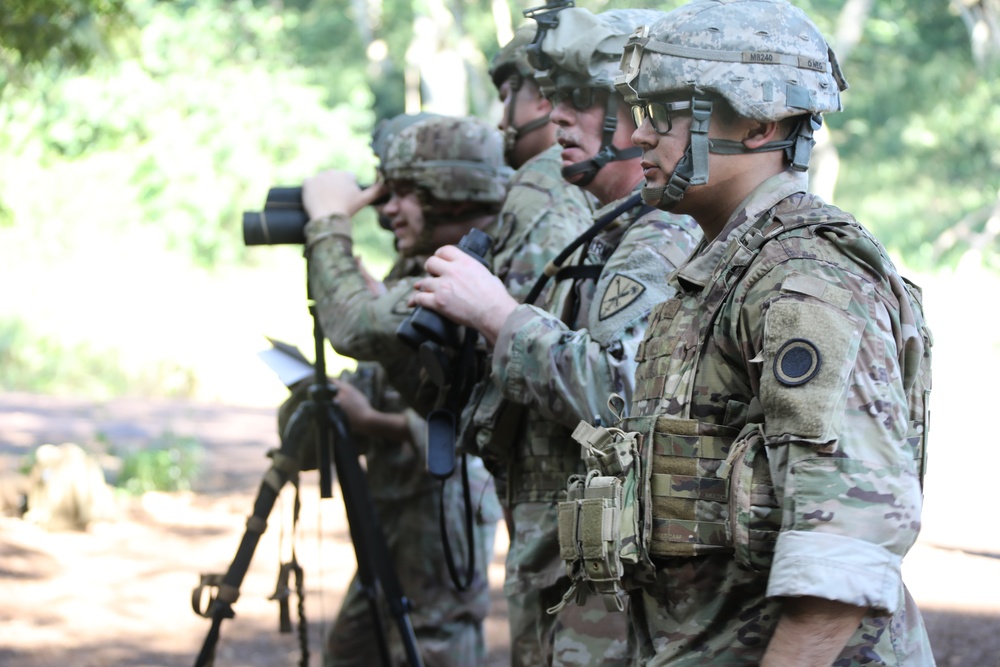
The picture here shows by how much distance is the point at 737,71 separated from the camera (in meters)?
1.84

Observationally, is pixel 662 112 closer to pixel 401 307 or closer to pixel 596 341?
pixel 596 341

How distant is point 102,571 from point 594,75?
16.7ft

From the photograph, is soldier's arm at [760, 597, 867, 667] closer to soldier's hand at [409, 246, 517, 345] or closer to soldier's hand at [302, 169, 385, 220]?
soldier's hand at [409, 246, 517, 345]

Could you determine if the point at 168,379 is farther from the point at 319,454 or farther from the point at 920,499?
the point at 920,499

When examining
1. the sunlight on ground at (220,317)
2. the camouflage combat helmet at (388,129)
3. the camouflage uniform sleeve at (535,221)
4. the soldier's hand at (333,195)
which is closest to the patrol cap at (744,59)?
the camouflage uniform sleeve at (535,221)

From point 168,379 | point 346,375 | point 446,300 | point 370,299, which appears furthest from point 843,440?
point 168,379

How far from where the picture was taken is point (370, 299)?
3.45 m

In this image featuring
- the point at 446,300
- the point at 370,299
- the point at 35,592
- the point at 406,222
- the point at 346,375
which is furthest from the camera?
the point at 35,592

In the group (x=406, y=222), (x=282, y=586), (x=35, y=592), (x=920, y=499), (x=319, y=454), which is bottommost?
(x=35, y=592)

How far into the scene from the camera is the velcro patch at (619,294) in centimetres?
248

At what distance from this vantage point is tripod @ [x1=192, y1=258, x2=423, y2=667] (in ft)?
12.0

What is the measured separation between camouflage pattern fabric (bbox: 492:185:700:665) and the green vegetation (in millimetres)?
11997

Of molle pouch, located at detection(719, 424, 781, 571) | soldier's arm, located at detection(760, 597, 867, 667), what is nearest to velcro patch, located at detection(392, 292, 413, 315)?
molle pouch, located at detection(719, 424, 781, 571)

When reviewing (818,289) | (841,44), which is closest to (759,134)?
(818,289)
